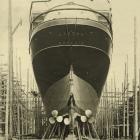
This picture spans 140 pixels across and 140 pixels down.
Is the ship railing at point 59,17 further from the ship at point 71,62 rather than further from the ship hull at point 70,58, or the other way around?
the ship hull at point 70,58

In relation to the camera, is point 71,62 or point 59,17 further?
point 59,17

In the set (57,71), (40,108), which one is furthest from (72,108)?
(40,108)

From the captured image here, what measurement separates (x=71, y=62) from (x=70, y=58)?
18 cm

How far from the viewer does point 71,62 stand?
789 inches

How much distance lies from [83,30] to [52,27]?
141 centimetres

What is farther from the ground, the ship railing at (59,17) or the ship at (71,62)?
the ship railing at (59,17)

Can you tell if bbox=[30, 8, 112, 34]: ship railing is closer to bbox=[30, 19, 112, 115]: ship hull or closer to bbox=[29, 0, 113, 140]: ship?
bbox=[29, 0, 113, 140]: ship

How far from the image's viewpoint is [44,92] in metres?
21.8

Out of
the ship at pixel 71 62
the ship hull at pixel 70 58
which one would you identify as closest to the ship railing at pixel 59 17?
the ship at pixel 71 62

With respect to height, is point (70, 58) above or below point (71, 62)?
above

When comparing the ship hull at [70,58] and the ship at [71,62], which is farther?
the ship hull at [70,58]

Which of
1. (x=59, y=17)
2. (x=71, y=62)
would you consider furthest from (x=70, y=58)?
(x=59, y=17)

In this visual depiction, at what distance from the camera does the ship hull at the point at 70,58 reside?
2005 cm

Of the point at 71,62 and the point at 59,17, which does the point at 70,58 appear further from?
the point at 59,17
